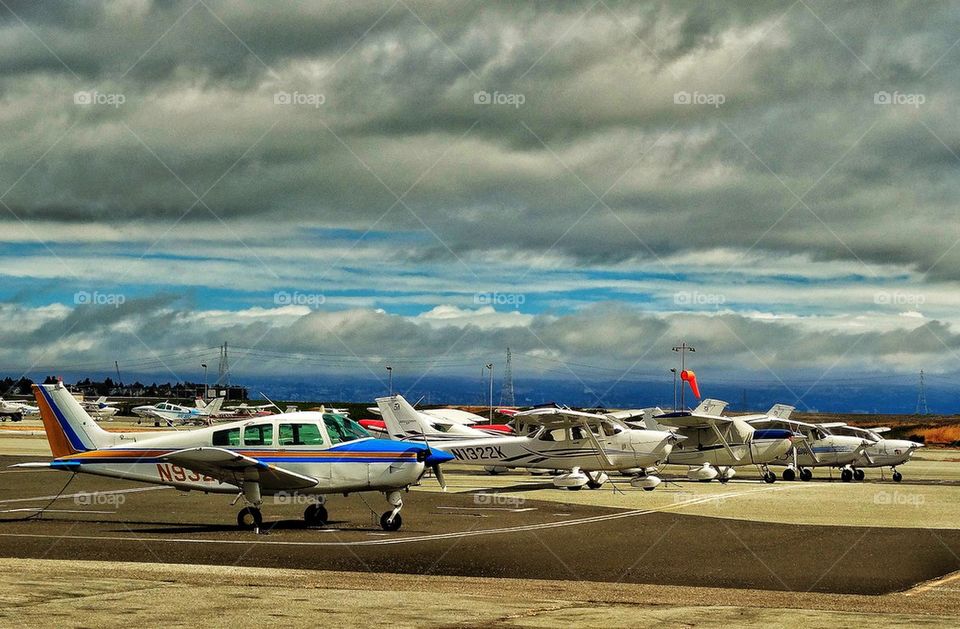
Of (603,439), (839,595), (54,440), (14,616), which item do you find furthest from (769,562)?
(603,439)

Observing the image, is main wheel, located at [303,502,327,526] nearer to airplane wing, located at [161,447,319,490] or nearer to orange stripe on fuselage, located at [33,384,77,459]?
airplane wing, located at [161,447,319,490]

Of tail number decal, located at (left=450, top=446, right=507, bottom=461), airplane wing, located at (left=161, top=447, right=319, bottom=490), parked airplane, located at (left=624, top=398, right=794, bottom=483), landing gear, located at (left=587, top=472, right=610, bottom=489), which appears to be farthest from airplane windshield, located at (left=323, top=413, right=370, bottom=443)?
parked airplane, located at (left=624, top=398, right=794, bottom=483)

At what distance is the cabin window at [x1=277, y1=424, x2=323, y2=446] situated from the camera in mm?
20250

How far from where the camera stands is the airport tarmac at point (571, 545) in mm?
12727

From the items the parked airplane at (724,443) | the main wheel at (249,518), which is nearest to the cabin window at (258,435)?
the main wheel at (249,518)

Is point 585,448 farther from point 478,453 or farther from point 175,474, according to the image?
point 175,474

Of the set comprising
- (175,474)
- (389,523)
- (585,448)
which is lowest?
(389,523)

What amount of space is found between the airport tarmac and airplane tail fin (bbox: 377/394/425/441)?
9.52m

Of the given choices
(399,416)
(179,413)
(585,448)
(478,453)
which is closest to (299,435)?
(585,448)

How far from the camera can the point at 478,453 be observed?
35.2 m

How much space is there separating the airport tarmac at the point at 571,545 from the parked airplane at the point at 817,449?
861cm

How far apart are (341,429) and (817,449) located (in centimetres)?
2479

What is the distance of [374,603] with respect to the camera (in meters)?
11.3

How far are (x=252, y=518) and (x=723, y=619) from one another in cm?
1219
